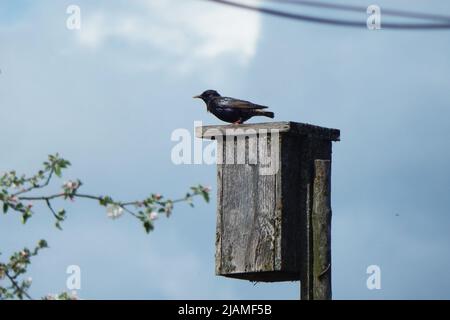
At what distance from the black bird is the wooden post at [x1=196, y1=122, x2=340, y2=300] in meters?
0.74

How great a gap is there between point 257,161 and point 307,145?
366mm

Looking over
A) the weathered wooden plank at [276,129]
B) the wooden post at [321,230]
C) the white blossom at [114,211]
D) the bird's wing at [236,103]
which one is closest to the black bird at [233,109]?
the bird's wing at [236,103]

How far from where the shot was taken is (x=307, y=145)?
315 inches

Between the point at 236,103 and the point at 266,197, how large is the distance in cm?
133

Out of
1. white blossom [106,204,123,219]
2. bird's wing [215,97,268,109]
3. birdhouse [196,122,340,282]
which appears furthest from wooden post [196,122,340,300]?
white blossom [106,204,123,219]

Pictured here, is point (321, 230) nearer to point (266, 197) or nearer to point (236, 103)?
point (266, 197)

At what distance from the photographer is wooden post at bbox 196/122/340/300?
7.58 metres

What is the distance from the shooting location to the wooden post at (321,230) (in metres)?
7.38

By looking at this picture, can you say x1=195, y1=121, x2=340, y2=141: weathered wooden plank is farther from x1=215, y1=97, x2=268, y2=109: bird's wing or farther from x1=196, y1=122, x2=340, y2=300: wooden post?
x1=215, y1=97, x2=268, y2=109: bird's wing

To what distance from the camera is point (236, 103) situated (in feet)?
29.4
